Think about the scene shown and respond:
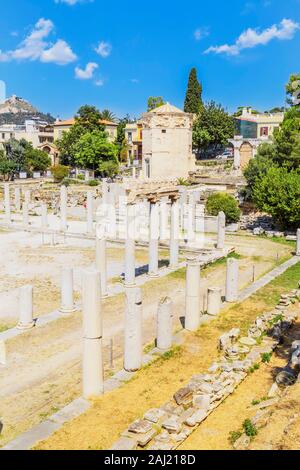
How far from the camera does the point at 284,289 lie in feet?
67.2

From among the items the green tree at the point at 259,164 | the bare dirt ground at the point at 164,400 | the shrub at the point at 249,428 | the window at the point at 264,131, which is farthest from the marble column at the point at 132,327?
the window at the point at 264,131

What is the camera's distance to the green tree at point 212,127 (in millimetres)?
66438

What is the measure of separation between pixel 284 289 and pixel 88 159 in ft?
145

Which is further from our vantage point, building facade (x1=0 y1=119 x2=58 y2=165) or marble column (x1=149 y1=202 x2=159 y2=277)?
building facade (x1=0 y1=119 x2=58 y2=165)

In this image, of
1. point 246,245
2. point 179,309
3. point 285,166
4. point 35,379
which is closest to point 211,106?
point 285,166

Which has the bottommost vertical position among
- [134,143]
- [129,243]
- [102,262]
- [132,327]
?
[132,327]

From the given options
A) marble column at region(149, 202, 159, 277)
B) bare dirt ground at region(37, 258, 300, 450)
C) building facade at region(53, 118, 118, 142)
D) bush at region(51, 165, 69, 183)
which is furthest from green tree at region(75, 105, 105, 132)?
bare dirt ground at region(37, 258, 300, 450)

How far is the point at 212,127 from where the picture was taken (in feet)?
218

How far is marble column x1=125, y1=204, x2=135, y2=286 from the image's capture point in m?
19.7

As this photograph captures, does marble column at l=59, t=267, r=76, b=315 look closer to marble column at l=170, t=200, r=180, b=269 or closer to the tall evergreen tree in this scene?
marble column at l=170, t=200, r=180, b=269

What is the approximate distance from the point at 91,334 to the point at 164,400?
7.55 ft

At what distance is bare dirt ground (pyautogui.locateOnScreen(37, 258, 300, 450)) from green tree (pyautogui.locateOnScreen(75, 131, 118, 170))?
156 ft

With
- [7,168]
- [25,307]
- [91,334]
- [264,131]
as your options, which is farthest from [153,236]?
[264,131]

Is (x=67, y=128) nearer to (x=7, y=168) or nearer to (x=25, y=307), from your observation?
(x=7, y=168)
